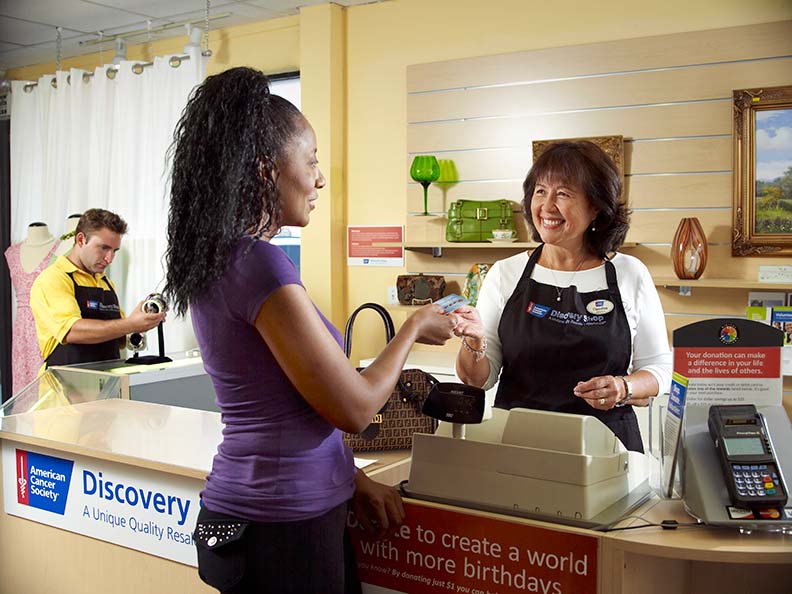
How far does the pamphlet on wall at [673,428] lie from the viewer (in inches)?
66.7

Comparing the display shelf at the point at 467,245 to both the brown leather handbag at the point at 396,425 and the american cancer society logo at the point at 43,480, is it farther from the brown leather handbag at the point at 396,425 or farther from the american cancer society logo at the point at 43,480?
the american cancer society logo at the point at 43,480

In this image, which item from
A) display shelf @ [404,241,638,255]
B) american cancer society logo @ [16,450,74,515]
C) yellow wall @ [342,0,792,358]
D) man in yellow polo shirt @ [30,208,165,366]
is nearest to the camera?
american cancer society logo @ [16,450,74,515]

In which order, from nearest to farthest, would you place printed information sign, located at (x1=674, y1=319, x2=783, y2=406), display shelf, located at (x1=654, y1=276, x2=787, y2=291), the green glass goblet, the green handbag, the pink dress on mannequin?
printed information sign, located at (x1=674, y1=319, x2=783, y2=406) < display shelf, located at (x1=654, y1=276, x2=787, y2=291) < the green handbag < the green glass goblet < the pink dress on mannequin

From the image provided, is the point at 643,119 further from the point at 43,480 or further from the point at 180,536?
the point at 43,480

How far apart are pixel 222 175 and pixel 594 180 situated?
4.14 feet

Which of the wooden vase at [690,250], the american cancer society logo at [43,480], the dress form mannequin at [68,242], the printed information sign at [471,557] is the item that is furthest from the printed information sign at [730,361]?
the dress form mannequin at [68,242]

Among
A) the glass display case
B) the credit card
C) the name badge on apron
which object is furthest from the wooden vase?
the glass display case

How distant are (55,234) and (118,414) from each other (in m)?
3.97

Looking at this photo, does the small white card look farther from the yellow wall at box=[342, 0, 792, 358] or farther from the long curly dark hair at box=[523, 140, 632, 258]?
the long curly dark hair at box=[523, 140, 632, 258]

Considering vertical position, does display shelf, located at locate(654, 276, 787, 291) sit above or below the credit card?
above

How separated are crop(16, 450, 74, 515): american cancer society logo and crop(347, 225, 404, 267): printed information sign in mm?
2810

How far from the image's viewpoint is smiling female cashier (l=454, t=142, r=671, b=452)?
2297mm

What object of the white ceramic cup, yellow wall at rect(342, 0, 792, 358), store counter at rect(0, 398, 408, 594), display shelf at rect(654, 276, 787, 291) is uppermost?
yellow wall at rect(342, 0, 792, 358)

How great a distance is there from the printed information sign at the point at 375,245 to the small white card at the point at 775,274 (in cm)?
208
